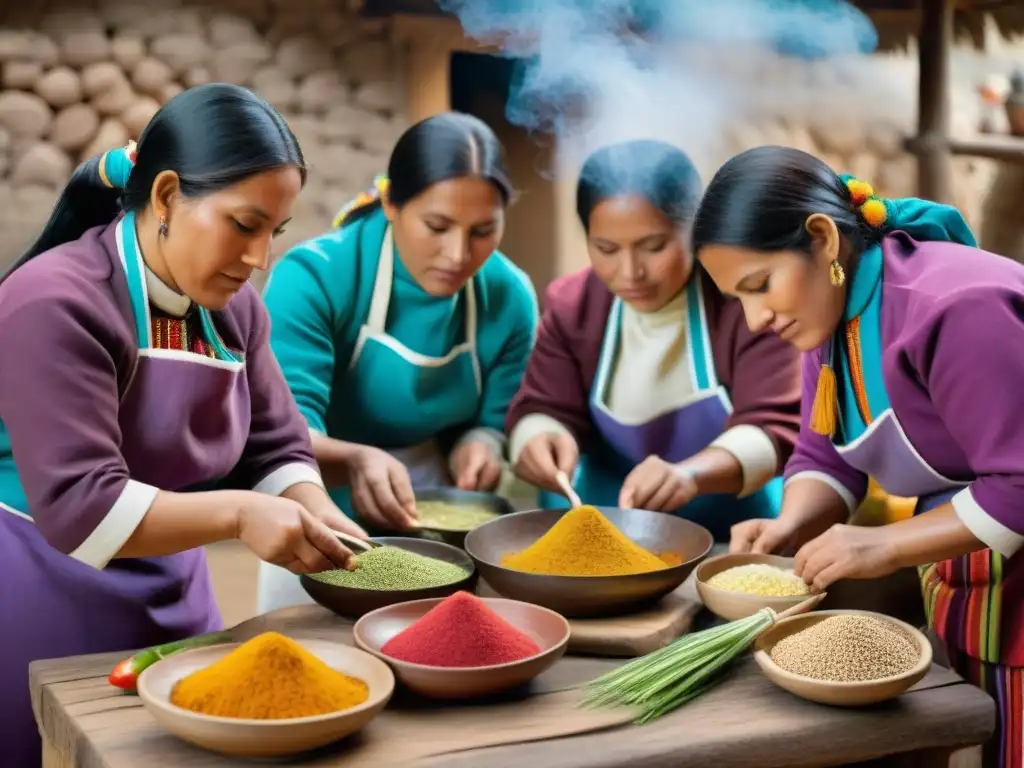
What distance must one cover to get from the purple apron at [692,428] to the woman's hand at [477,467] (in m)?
0.21

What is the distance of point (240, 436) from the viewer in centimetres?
182

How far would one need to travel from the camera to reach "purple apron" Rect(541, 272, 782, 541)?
242cm

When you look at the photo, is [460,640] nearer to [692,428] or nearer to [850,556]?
[850,556]

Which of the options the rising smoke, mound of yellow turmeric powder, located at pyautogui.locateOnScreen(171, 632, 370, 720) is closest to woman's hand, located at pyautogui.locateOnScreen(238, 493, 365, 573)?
mound of yellow turmeric powder, located at pyautogui.locateOnScreen(171, 632, 370, 720)

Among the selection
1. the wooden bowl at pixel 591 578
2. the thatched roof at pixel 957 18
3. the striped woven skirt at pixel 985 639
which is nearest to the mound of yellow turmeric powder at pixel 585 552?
the wooden bowl at pixel 591 578

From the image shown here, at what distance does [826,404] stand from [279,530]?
0.92 m

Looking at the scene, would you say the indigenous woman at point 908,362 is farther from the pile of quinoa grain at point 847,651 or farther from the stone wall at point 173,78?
the stone wall at point 173,78

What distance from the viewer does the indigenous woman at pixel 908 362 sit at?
4.96 feet

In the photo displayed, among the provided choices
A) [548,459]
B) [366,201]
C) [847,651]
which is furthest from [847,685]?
[366,201]

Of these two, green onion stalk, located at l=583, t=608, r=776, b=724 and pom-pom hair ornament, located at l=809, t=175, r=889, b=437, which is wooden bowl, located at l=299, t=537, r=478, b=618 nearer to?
green onion stalk, located at l=583, t=608, r=776, b=724

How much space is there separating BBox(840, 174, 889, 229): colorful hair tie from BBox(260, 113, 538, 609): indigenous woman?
32.2 inches

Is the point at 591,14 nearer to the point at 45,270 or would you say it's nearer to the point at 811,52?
the point at 811,52

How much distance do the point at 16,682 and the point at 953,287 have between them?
4.96ft

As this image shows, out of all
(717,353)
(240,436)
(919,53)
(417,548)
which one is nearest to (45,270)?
Answer: (240,436)
